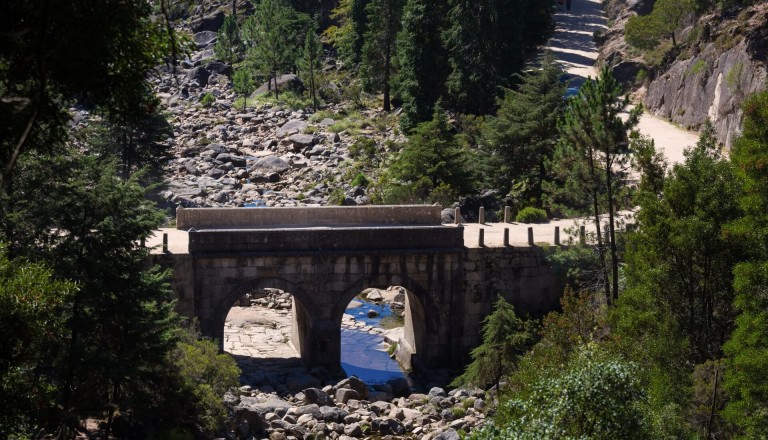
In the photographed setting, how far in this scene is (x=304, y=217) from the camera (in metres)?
35.8

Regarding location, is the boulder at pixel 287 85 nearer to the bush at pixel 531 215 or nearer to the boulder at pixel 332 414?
the bush at pixel 531 215

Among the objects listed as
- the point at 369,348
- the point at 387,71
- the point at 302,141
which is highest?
the point at 387,71

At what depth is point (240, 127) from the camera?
73.3 metres

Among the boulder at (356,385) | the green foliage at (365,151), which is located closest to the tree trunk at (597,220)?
the boulder at (356,385)

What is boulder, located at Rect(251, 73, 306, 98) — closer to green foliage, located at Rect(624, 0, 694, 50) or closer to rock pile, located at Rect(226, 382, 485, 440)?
green foliage, located at Rect(624, 0, 694, 50)

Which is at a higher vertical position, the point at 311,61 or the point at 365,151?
the point at 311,61

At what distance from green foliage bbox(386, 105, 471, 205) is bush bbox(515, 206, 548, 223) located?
386cm

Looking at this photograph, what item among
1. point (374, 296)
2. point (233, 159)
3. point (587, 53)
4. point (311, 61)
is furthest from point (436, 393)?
point (587, 53)

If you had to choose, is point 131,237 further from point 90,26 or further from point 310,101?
point 310,101

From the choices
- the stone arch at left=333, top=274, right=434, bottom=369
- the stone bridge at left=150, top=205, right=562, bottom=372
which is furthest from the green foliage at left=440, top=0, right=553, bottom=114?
the stone arch at left=333, top=274, right=434, bottom=369

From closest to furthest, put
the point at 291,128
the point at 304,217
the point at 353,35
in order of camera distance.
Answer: the point at 304,217, the point at 291,128, the point at 353,35

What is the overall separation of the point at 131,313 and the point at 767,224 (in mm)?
14096

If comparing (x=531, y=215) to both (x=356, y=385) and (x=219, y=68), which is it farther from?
(x=219, y=68)

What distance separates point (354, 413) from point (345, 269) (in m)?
5.14
